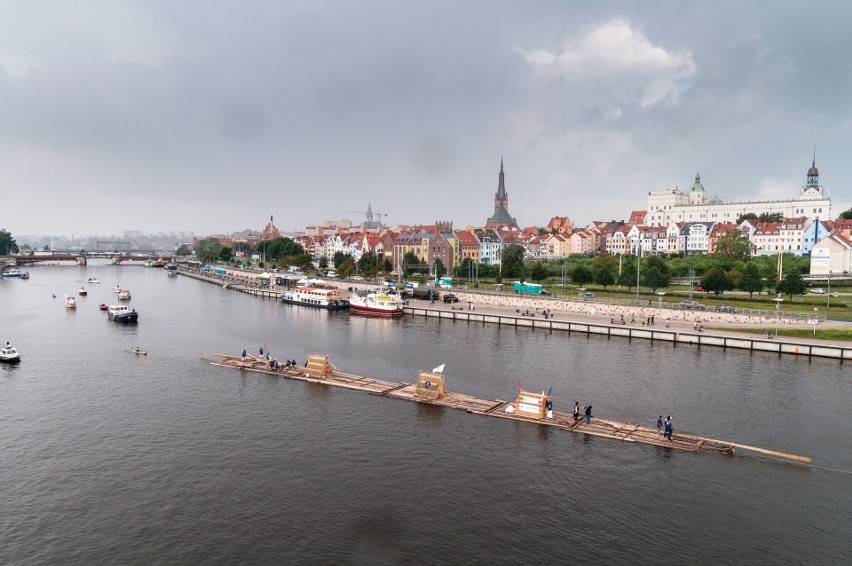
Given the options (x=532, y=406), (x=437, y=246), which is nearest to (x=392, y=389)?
(x=532, y=406)

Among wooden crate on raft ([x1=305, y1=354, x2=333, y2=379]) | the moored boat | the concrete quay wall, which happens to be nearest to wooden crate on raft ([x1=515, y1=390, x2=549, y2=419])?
wooden crate on raft ([x1=305, y1=354, x2=333, y2=379])

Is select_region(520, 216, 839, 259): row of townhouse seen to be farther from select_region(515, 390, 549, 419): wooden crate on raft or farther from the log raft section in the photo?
select_region(515, 390, 549, 419): wooden crate on raft

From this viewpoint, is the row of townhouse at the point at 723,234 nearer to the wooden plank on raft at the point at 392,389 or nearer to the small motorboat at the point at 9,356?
the wooden plank on raft at the point at 392,389

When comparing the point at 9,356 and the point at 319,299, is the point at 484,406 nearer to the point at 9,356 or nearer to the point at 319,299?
the point at 9,356

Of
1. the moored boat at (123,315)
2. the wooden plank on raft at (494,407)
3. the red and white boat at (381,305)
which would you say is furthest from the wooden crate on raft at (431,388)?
the moored boat at (123,315)

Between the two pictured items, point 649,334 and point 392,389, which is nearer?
point 392,389

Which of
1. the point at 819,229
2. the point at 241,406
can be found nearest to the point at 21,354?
the point at 241,406
